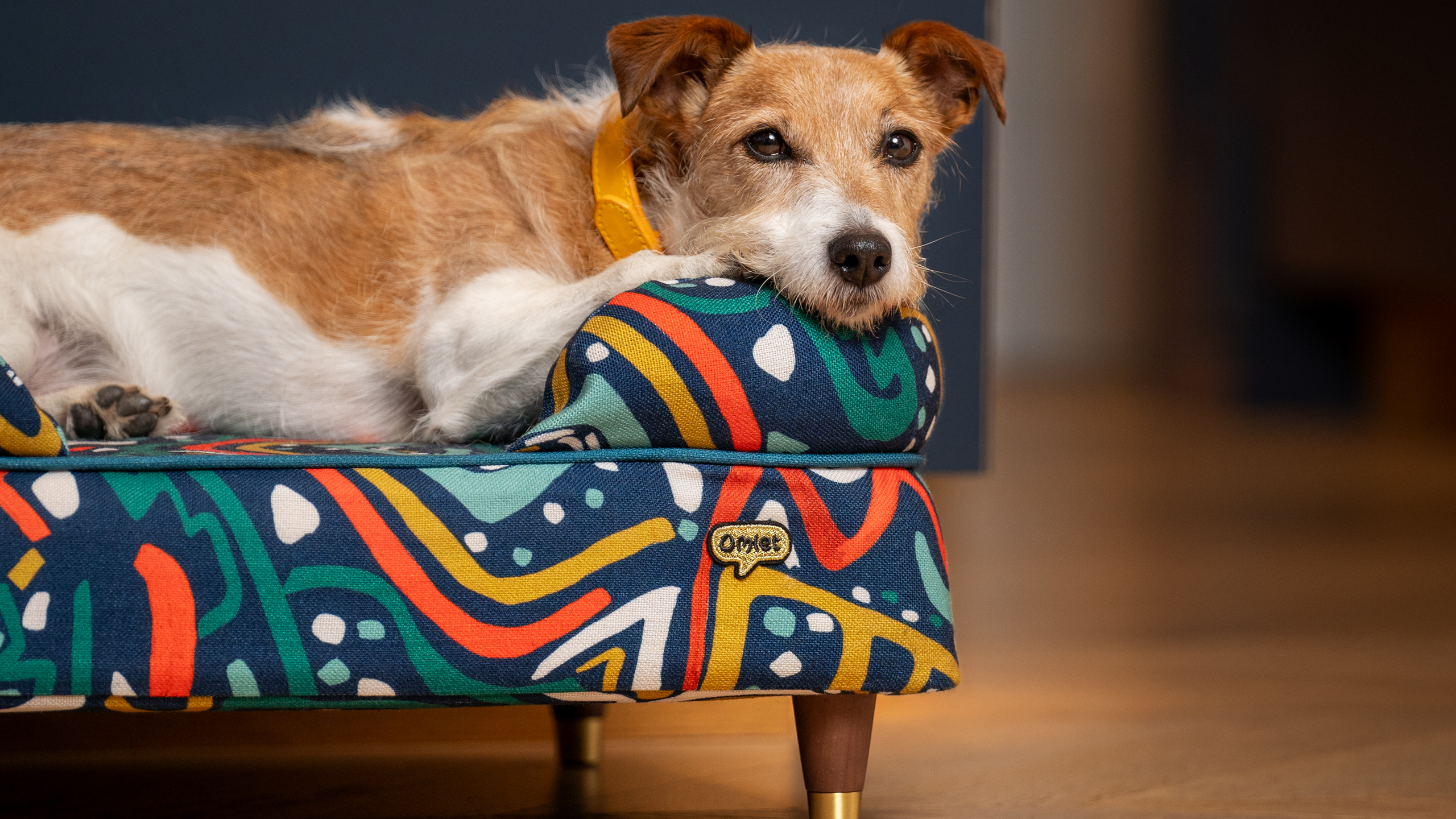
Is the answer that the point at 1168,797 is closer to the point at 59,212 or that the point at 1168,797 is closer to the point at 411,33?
the point at 59,212

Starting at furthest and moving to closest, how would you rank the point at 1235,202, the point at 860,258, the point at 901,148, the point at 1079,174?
the point at 1079,174, the point at 1235,202, the point at 901,148, the point at 860,258

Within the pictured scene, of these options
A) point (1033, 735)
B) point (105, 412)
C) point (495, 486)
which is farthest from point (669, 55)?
point (1033, 735)

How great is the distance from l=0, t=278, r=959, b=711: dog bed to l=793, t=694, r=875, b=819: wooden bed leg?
0.25ft

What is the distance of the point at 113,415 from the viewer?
5.32ft

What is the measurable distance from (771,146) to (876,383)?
1.64 feet

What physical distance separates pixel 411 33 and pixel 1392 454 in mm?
6576

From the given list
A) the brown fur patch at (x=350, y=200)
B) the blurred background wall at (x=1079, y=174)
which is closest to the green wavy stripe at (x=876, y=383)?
the brown fur patch at (x=350, y=200)

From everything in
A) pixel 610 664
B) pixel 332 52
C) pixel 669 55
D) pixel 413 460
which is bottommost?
pixel 610 664

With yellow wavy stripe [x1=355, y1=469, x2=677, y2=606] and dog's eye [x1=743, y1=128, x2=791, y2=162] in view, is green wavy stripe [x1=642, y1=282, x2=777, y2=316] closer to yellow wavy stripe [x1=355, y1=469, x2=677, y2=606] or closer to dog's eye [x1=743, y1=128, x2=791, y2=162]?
yellow wavy stripe [x1=355, y1=469, x2=677, y2=606]

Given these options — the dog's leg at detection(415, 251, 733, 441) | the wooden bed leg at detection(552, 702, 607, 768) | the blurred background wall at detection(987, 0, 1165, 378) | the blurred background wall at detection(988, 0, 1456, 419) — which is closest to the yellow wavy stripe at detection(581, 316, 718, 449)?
the dog's leg at detection(415, 251, 733, 441)

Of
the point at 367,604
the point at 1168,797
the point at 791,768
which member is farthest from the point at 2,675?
the point at 1168,797

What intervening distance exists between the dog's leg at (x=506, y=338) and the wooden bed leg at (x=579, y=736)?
A: 52 centimetres

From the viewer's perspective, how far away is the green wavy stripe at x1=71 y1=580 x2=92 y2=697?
1.18 meters

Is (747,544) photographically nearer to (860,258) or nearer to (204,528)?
(860,258)
